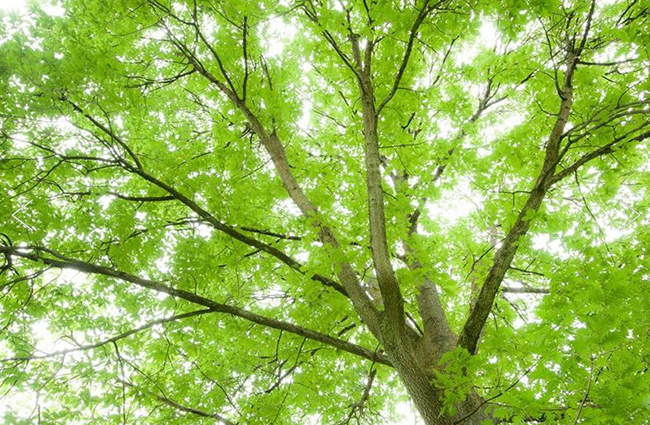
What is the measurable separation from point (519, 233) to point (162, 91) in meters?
4.67

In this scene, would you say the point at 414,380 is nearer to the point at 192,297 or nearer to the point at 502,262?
the point at 502,262

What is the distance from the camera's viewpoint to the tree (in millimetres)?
2271

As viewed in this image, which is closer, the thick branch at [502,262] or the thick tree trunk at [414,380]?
the thick tree trunk at [414,380]

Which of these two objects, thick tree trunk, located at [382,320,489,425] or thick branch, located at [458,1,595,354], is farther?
thick branch, located at [458,1,595,354]

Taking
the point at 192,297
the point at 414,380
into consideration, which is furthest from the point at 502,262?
the point at 192,297

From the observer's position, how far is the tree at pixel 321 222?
2.27 metres

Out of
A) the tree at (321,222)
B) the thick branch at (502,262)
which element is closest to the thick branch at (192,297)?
the tree at (321,222)

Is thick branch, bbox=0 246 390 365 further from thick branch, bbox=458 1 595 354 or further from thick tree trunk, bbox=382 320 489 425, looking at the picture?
thick branch, bbox=458 1 595 354

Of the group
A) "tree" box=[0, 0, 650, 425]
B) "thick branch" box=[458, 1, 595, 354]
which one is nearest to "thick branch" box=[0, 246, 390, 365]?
"tree" box=[0, 0, 650, 425]

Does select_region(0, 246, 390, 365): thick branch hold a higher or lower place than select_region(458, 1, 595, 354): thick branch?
higher

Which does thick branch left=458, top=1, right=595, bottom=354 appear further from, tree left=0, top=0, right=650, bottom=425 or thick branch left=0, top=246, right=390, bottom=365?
thick branch left=0, top=246, right=390, bottom=365

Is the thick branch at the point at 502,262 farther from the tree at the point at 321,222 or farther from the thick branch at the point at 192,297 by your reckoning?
the thick branch at the point at 192,297

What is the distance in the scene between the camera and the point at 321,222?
2811 mm

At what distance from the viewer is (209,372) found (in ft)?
12.8
